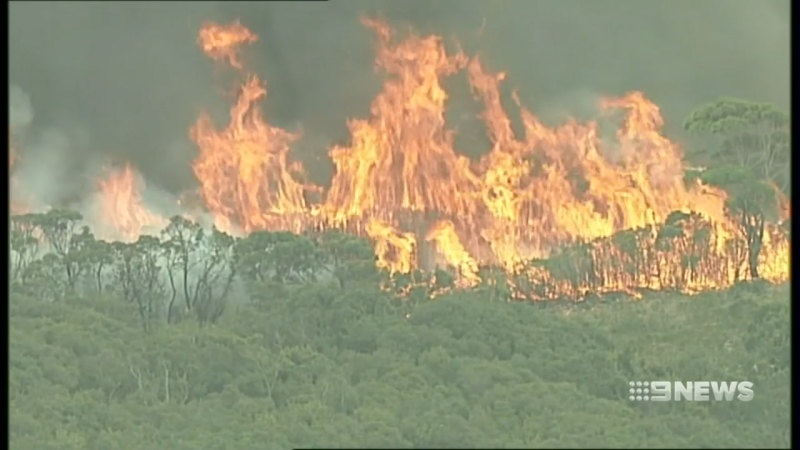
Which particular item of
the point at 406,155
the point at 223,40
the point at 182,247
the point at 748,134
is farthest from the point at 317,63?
the point at 748,134

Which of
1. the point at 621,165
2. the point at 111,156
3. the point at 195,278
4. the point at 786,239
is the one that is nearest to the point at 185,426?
the point at 195,278

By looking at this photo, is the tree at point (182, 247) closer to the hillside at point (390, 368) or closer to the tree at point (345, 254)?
the hillside at point (390, 368)

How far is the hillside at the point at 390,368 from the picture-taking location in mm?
6910

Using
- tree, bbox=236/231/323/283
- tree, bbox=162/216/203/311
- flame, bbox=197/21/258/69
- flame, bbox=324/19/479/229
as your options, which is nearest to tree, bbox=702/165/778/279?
flame, bbox=324/19/479/229

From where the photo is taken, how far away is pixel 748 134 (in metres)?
6.91

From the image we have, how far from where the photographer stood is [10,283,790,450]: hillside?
272 inches

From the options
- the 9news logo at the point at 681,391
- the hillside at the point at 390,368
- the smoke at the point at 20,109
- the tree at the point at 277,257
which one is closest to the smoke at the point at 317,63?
the smoke at the point at 20,109

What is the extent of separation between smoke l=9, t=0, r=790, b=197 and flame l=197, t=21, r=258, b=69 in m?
0.03

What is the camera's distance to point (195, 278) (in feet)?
22.7

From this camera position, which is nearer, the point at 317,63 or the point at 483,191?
the point at 317,63

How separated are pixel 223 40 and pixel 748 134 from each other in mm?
1861

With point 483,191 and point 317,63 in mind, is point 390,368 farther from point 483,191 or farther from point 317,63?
point 317,63

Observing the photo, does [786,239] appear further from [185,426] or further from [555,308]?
[185,426]

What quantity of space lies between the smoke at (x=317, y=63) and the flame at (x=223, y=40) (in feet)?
0.09
